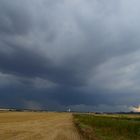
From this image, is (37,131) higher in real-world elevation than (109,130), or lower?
lower

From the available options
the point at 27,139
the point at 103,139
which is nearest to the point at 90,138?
the point at 103,139

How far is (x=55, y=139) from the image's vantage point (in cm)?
3020

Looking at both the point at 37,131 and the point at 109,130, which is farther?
the point at 109,130

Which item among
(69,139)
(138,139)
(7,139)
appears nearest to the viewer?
(7,139)

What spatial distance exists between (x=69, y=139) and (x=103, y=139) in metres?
3.02

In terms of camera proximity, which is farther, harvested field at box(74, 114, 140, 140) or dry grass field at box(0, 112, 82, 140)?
harvested field at box(74, 114, 140, 140)

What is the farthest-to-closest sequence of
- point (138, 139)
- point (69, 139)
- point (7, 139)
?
point (138, 139), point (69, 139), point (7, 139)

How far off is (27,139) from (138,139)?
12.5 metres

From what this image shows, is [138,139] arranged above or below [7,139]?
above

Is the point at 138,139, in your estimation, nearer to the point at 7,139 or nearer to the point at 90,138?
the point at 90,138

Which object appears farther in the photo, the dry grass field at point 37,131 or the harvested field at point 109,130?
the harvested field at point 109,130

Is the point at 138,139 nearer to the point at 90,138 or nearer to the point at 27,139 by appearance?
the point at 90,138

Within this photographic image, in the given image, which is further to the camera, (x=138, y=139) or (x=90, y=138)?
(x=138, y=139)

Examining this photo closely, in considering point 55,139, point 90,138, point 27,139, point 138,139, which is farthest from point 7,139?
point 138,139
